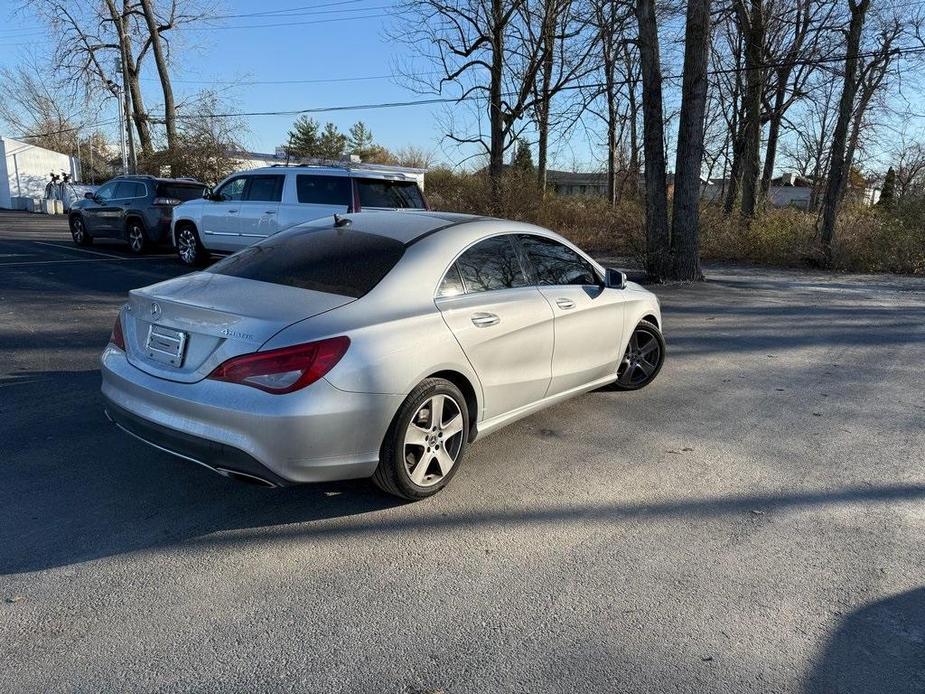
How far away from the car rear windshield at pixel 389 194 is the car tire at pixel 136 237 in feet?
20.2

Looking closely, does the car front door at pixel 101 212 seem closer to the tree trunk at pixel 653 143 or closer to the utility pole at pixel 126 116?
the tree trunk at pixel 653 143

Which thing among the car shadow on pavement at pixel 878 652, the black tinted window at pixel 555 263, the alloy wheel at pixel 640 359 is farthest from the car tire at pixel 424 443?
the alloy wheel at pixel 640 359

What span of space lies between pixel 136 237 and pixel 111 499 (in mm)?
12953

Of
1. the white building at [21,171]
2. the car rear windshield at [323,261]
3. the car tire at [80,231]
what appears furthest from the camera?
the white building at [21,171]

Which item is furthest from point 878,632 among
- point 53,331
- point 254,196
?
point 254,196

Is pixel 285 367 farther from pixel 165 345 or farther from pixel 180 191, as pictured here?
pixel 180 191

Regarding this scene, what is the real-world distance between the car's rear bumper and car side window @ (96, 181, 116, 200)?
14166 mm

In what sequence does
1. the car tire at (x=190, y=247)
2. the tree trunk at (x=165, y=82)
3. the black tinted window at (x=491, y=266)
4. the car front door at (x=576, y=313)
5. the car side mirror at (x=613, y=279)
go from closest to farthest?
the black tinted window at (x=491, y=266) → the car front door at (x=576, y=313) → the car side mirror at (x=613, y=279) → the car tire at (x=190, y=247) → the tree trunk at (x=165, y=82)

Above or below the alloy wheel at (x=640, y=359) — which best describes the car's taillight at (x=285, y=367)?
above

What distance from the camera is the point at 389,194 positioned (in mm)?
11797

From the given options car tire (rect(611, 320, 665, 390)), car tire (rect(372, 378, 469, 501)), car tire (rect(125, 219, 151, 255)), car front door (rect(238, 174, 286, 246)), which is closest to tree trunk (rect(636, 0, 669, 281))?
car front door (rect(238, 174, 286, 246))

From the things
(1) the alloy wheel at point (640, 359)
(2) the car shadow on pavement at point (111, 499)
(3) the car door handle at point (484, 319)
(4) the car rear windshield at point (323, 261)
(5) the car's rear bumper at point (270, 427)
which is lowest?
(2) the car shadow on pavement at point (111, 499)

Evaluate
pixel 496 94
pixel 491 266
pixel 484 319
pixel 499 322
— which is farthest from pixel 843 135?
pixel 484 319

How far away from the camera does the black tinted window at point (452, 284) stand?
3996 millimetres
